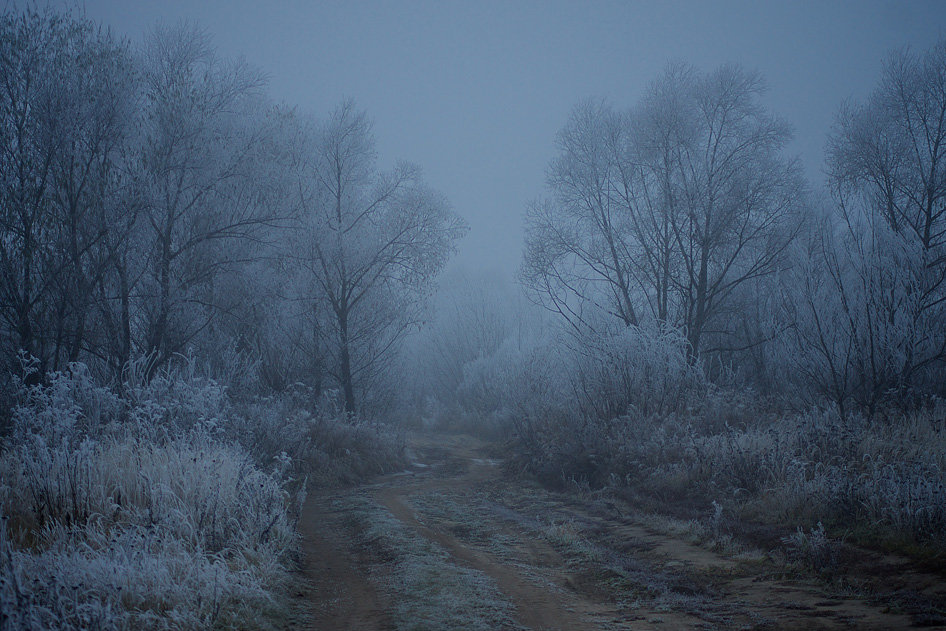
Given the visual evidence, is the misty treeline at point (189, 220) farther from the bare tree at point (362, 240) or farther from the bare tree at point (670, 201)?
the bare tree at point (670, 201)

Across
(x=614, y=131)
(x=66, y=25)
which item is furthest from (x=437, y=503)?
(x=614, y=131)

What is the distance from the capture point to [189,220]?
13.4 meters

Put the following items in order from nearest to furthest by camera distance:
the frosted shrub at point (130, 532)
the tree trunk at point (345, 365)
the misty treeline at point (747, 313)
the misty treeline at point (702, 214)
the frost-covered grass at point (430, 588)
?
the frosted shrub at point (130, 532), the frost-covered grass at point (430, 588), the misty treeline at point (747, 313), the misty treeline at point (702, 214), the tree trunk at point (345, 365)

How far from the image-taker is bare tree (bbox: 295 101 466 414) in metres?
17.9

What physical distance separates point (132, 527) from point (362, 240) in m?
13.8

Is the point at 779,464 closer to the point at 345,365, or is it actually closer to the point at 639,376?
the point at 639,376

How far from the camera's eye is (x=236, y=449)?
8703mm

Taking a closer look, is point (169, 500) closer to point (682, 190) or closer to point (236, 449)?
point (236, 449)

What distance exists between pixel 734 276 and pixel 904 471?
587 inches

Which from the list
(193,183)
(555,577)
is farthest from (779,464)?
(193,183)

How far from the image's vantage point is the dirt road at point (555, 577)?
4602 millimetres

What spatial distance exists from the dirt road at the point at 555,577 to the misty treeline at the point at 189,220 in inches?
216

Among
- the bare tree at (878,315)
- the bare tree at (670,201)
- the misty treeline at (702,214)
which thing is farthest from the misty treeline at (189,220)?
the bare tree at (878,315)

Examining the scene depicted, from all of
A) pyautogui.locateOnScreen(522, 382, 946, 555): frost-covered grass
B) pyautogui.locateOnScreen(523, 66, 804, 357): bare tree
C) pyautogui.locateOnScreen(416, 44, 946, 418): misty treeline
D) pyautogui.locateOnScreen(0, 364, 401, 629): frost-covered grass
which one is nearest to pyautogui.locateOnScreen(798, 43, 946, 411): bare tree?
pyautogui.locateOnScreen(522, 382, 946, 555): frost-covered grass
